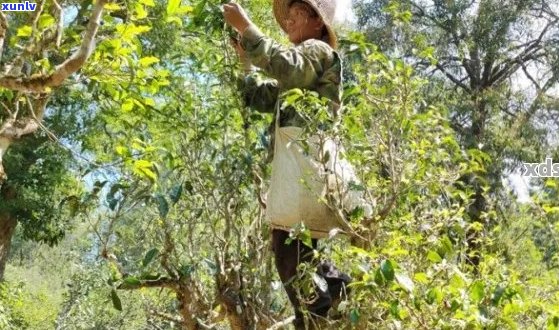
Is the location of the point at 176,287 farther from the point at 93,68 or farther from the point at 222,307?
the point at 93,68

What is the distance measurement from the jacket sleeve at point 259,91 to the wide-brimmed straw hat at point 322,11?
9.6 inches

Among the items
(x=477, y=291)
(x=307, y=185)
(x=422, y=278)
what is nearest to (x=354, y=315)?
(x=422, y=278)

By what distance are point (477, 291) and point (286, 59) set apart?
940 mm

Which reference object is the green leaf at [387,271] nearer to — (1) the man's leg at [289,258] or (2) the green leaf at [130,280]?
(1) the man's leg at [289,258]

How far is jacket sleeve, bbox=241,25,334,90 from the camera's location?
1.99 m

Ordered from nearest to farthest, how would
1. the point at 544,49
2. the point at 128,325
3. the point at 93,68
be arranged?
the point at 93,68
the point at 544,49
the point at 128,325

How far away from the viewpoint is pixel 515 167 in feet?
31.4

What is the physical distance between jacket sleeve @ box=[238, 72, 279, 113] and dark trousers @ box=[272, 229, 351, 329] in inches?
17.9

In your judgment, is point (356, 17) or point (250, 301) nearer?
A: point (250, 301)

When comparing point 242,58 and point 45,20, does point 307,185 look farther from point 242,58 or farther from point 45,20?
point 45,20

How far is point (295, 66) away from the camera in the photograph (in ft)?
6.53

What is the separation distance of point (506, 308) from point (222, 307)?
4.76ft

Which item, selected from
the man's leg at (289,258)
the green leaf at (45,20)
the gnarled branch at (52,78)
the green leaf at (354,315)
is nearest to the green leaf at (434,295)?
the green leaf at (354,315)

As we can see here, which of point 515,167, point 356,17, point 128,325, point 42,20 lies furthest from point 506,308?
point 128,325
